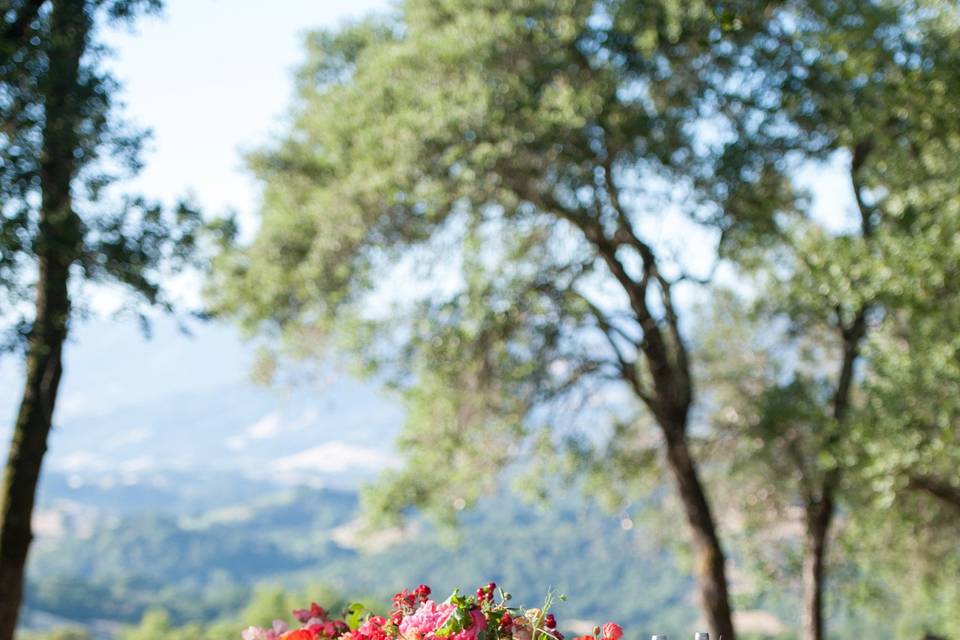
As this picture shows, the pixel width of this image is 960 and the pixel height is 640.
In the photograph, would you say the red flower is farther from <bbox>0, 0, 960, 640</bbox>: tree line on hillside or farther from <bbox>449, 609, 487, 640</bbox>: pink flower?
<bbox>0, 0, 960, 640</bbox>: tree line on hillside

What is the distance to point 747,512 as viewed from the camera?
19.0 metres

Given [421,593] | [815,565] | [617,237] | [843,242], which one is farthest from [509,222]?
[421,593]

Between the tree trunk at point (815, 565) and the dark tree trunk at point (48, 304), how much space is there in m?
11.2

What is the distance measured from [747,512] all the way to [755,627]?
14637 centimetres

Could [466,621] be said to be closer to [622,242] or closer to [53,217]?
[53,217]

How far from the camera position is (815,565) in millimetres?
16547

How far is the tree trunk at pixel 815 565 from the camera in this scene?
16.2 meters

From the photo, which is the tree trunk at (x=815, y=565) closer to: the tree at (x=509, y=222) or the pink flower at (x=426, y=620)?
the tree at (x=509, y=222)

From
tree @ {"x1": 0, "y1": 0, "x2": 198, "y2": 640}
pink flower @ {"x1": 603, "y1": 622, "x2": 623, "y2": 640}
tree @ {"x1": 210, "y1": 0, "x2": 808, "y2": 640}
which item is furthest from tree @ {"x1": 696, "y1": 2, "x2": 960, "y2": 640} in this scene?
pink flower @ {"x1": 603, "y1": 622, "x2": 623, "y2": 640}

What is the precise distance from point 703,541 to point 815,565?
10.1 feet

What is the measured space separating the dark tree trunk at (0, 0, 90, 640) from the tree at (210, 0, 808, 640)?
15.1ft

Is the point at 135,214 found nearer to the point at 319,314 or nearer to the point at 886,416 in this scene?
the point at 319,314

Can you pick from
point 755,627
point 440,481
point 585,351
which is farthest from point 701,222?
point 755,627

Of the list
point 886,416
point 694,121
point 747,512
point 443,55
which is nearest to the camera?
point 886,416
